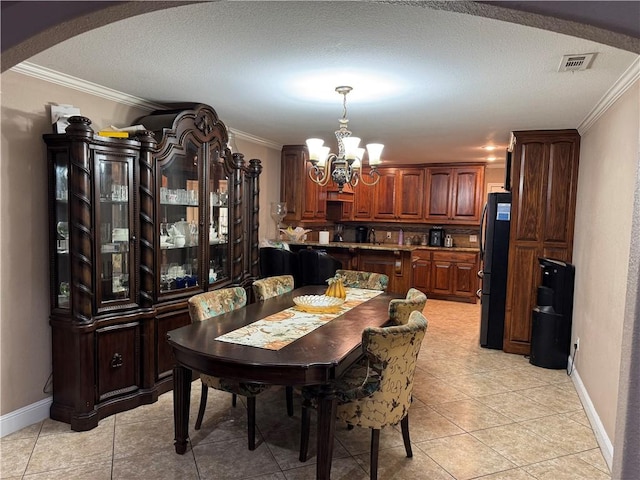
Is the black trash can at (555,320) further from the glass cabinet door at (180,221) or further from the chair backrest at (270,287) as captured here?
the glass cabinet door at (180,221)

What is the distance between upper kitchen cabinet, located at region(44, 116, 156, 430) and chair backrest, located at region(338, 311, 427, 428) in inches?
67.9

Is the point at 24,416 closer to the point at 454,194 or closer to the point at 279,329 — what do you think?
the point at 279,329

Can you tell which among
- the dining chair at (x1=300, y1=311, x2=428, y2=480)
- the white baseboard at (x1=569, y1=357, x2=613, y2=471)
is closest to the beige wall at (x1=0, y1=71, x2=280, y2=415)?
the dining chair at (x1=300, y1=311, x2=428, y2=480)

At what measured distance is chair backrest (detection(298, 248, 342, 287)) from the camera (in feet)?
17.2

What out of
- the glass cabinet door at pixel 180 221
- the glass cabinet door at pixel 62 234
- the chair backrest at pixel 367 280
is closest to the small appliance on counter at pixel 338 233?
the chair backrest at pixel 367 280

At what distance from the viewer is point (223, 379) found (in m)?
2.54

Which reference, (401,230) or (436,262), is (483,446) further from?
(401,230)

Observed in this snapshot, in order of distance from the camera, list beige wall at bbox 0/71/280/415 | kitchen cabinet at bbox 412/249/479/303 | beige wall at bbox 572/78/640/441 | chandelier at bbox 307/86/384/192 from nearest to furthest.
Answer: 1. beige wall at bbox 572/78/640/441
2. beige wall at bbox 0/71/280/415
3. chandelier at bbox 307/86/384/192
4. kitchen cabinet at bbox 412/249/479/303

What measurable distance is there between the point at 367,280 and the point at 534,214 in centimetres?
192

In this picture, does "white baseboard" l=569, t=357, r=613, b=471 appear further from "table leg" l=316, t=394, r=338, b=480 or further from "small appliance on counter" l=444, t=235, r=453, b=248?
"small appliance on counter" l=444, t=235, r=453, b=248

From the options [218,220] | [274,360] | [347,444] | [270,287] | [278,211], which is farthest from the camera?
[278,211]

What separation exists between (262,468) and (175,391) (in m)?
0.66

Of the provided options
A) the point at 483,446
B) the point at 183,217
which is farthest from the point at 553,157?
the point at 183,217

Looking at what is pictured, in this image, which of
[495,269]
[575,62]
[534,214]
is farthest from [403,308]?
[534,214]
